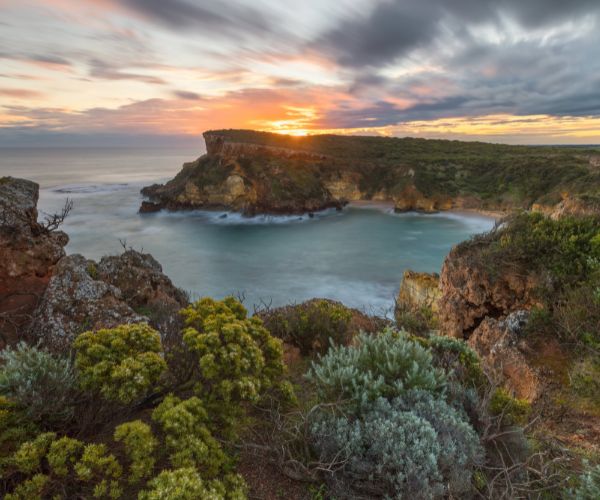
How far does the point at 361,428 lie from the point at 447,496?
0.88 meters

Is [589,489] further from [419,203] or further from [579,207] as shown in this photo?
[419,203]

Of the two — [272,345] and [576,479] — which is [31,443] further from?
[576,479]

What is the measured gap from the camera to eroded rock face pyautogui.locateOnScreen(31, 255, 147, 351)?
21.0 ft

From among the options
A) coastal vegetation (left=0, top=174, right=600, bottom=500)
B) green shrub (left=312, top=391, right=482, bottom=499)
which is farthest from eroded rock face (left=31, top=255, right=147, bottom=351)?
green shrub (left=312, top=391, right=482, bottom=499)

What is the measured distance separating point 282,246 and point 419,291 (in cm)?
2287

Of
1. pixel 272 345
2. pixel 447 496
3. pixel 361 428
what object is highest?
pixel 272 345

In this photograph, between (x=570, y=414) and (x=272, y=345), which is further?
(x=570, y=414)

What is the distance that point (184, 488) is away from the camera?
8.31 feet

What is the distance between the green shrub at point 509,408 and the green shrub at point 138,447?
12.3 feet

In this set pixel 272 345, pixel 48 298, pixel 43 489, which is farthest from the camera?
pixel 48 298

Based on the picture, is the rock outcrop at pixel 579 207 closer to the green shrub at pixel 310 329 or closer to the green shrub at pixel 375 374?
the green shrub at pixel 310 329

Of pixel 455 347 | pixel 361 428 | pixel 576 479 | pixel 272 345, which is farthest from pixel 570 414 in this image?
pixel 272 345

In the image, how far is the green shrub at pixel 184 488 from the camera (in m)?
2.47

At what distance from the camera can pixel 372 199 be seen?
5666cm
